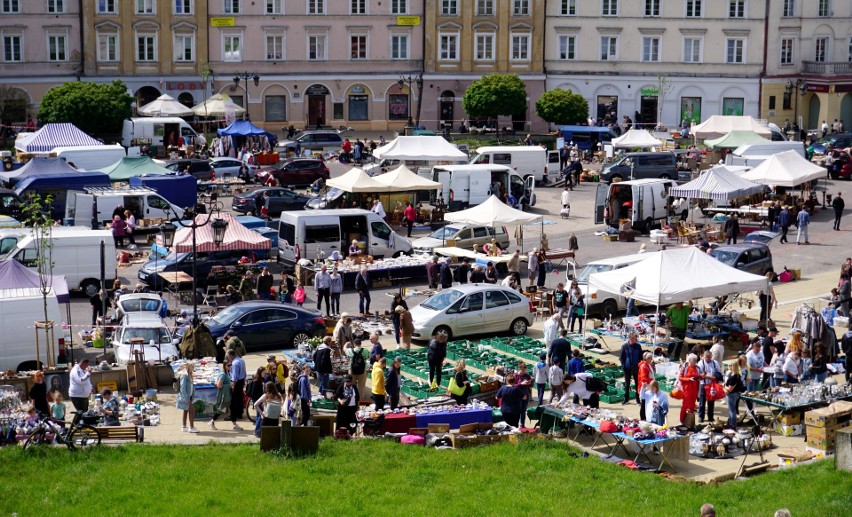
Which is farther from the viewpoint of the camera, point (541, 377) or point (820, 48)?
point (820, 48)

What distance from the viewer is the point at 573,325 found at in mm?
31984

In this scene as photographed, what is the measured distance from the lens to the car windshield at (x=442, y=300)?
30906 mm

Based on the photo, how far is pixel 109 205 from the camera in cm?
4378

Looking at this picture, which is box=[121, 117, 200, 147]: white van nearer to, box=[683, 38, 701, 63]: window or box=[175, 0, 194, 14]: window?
box=[175, 0, 194, 14]: window

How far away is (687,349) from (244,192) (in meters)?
26.6

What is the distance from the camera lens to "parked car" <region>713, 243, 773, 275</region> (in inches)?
1420

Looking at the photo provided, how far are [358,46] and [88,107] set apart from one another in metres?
17.5

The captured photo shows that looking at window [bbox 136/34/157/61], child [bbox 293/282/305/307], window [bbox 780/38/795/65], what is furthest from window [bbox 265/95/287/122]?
child [bbox 293/282/305/307]

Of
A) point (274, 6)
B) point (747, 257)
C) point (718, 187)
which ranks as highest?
point (274, 6)

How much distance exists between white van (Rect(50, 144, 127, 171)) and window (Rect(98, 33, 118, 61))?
18.5 metres

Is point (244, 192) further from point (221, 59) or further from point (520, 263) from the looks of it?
point (221, 59)

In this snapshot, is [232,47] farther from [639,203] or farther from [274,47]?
[639,203]

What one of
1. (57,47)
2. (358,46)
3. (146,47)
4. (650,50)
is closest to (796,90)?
(650,50)

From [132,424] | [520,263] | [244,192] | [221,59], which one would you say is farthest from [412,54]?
[132,424]
